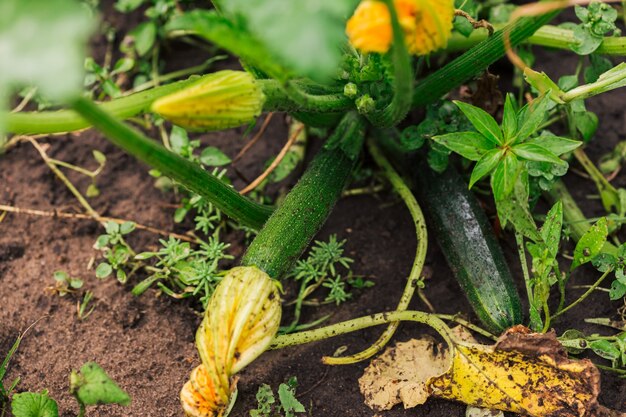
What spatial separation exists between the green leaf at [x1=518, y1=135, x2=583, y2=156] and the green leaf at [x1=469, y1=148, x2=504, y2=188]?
0.28ft

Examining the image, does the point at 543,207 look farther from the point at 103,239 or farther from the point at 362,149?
the point at 103,239

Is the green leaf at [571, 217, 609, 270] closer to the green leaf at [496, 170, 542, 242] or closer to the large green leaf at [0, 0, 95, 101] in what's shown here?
the green leaf at [496, 170, 542, 242]

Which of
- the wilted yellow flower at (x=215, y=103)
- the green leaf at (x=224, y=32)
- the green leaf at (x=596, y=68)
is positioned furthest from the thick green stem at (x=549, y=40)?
the green leaf at (x=224, y=32)

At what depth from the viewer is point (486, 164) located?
6.09 feet

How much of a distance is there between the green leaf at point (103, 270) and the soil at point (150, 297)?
73 millimetres

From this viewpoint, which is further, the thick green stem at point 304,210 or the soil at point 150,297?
the soil at point 150,297

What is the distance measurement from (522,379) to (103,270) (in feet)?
3.95

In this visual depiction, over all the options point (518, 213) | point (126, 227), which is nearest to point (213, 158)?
point (126, 227)

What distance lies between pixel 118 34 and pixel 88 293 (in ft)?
3.68

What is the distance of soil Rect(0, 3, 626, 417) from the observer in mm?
2057

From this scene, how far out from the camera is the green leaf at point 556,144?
6.16 ft

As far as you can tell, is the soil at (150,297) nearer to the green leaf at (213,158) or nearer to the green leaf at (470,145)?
the green leaf at (213,158)

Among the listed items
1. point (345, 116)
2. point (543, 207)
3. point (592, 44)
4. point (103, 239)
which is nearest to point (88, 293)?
point (103, 239)

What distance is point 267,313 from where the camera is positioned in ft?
5.66
